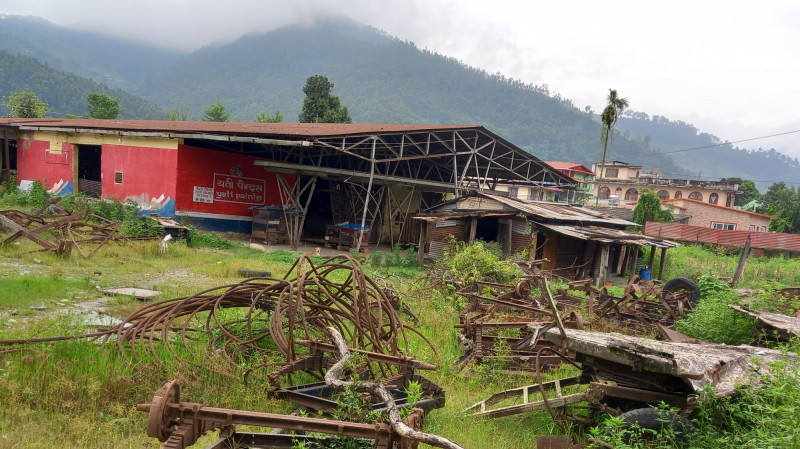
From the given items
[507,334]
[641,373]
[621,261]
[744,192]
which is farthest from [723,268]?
[744,192]

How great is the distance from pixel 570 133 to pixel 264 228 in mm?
137940

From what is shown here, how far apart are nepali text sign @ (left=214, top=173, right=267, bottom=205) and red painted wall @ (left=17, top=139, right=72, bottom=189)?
6.74 metres

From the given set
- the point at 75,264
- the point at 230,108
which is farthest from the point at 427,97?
the point at 75,264

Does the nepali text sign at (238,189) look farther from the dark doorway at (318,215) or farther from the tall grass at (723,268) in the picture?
the tall grass at (723,268)

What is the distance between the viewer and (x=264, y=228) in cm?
1812

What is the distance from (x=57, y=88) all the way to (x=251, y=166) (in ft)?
243

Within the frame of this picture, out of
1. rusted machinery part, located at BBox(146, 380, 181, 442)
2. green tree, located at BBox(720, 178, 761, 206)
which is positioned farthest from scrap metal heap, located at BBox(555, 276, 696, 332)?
green tree, located at BBox(720, 178, 761, 206)

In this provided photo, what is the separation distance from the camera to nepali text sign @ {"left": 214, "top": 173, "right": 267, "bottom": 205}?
59.0ft

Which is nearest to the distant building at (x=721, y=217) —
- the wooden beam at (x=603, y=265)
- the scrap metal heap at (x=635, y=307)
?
the wooden beam at (x=603, y=265)

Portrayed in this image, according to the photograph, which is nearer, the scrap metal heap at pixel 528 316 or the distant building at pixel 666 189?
the scrap metal heap at pixel 528 316

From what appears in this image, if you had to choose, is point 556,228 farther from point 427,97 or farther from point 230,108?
point 427,97

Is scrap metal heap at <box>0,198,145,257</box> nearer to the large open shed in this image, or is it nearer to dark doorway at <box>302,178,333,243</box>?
the large open shed

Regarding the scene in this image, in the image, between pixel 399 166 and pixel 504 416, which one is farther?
pixel 399 166

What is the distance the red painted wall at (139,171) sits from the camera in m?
16.9
